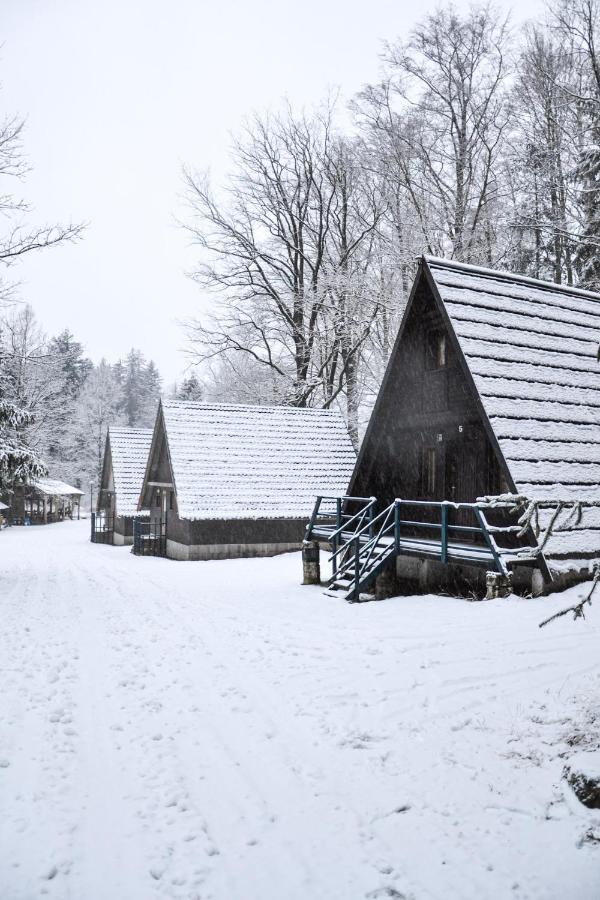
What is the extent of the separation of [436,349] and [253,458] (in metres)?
10.00

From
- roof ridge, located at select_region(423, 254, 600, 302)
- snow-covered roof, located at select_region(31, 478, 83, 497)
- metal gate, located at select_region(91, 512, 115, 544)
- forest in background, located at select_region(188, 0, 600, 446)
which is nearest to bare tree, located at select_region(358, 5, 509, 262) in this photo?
forest in background, located at select_region(188, 0, 600, 446)

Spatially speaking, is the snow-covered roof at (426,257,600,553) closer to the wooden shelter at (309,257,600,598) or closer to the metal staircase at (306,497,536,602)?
the wooden shelter at (309,257,600,598)

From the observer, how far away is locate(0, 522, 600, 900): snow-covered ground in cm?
367

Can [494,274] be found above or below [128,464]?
above

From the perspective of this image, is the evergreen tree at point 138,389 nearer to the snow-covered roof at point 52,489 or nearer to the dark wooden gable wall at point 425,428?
the snow-covered roof at point 52,489

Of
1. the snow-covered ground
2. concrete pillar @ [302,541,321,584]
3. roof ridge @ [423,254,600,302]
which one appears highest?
roof ridge @ [423,254,600,302]

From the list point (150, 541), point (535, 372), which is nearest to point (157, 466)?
point (150, 541)

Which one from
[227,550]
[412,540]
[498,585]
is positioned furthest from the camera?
[227,550]

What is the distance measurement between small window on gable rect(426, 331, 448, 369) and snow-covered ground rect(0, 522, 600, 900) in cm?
595

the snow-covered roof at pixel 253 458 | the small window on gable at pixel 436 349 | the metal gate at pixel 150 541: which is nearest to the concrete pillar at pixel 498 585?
the small window on gable at pixel 436 349

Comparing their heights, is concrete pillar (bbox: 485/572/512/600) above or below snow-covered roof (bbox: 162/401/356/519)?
below

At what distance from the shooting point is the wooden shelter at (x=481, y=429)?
10.2 m

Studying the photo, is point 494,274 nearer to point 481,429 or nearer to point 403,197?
point 481,429

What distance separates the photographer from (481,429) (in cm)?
1227
